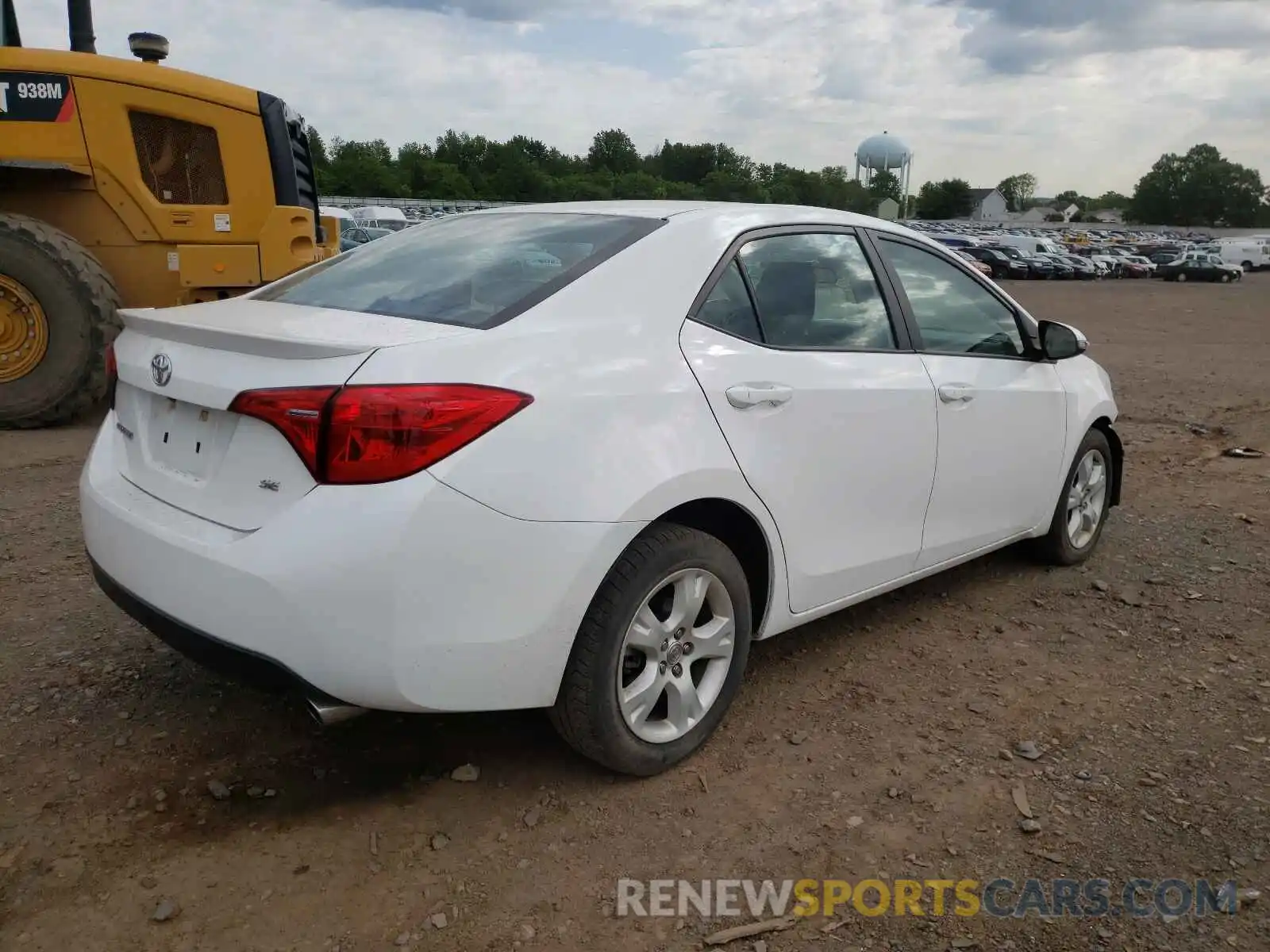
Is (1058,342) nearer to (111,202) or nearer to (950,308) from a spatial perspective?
(950,308)

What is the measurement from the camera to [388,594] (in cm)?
232

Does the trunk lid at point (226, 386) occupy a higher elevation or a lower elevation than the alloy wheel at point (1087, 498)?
higher

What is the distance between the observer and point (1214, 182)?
11438 centimetres

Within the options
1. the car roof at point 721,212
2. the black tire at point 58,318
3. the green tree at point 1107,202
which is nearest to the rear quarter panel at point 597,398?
the car roof at point 721,212

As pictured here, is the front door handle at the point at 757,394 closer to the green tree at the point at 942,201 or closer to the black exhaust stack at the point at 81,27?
the black exhaust stack at the point at 81,27

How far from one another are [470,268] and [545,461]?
0.90m

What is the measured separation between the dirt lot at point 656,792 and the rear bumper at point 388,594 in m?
0.46

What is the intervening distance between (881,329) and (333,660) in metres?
2.22

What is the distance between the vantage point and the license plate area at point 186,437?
258 centimetres

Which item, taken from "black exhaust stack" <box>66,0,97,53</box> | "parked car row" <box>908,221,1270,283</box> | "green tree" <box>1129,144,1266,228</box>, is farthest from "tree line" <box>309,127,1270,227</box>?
"black exhaust stack" <box>66,0,97,53</box>

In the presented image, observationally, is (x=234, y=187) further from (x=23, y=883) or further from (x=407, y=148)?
(x=407, y=148)

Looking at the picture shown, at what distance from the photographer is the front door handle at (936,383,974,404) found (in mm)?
3715

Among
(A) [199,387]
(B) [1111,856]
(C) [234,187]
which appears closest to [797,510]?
(B) [1111,856]

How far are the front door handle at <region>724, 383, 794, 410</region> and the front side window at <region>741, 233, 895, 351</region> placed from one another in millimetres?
182
